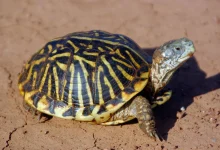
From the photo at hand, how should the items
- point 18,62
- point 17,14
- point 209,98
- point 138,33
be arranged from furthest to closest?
1. point 17,14
2. point 138,33
3. point 18,62
4. point 209,98

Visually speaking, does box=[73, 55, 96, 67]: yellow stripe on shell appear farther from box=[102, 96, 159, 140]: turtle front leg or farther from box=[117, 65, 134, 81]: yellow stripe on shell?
box=[102, 96, 159, 140]: turtle front leg

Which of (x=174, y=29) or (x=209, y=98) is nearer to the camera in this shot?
(x=209, y=98)

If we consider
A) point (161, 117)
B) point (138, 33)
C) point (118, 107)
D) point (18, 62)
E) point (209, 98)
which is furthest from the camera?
point (138, 33)

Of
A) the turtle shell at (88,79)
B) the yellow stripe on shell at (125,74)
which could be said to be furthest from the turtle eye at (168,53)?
the yellow stripe on shell at (125,74)

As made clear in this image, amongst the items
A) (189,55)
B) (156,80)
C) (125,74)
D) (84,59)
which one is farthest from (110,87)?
(189,55)

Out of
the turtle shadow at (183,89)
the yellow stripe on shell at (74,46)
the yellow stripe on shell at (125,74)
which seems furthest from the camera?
the turtle shadow at (183,89)

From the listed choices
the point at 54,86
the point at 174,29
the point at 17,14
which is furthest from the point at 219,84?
the point at 17,14

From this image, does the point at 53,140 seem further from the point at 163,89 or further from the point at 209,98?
the point at 209,98

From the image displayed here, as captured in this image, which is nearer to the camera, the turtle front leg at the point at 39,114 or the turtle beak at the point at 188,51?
the turtle beak at the point at 188,51

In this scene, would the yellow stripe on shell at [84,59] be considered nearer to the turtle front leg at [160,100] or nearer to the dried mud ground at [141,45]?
the dried mud ground at [141,45]
